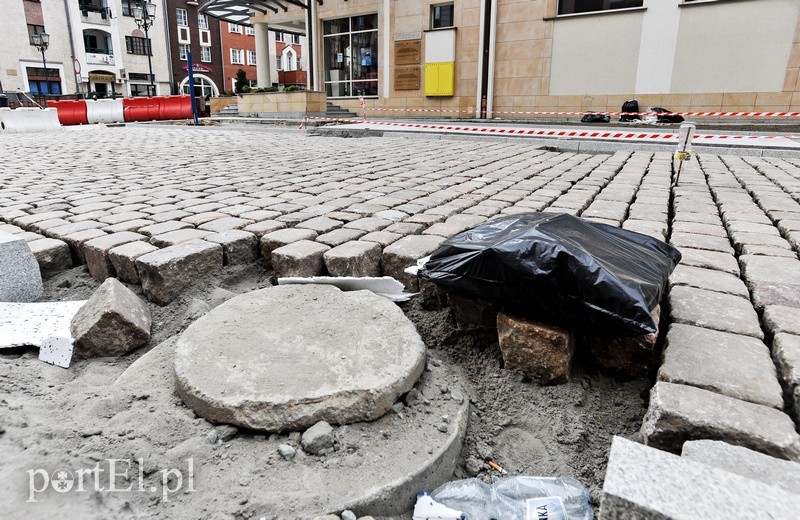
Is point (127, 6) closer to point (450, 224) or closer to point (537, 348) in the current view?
point (450, 224)

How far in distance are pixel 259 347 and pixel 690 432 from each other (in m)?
1.39

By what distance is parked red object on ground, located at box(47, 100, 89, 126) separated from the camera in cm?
1962

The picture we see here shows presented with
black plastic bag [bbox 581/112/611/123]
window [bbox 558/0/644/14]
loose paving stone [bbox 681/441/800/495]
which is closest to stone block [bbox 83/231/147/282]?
loose paving stone [bbox 681/441/800/495]

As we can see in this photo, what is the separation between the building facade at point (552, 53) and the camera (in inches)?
607

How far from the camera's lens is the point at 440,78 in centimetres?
2022

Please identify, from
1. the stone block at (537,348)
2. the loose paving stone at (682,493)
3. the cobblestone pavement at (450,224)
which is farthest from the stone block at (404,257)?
the loose paving stone at (682,493)

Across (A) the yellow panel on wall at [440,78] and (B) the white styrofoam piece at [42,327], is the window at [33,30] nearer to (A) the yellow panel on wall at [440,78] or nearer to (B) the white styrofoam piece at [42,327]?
(A) the yellow panel on wall at [440,78]

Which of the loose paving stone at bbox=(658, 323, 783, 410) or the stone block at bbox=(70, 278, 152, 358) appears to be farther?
the stone block at bbox=(70, 278, 152, 358)

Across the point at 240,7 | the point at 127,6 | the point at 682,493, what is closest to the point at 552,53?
the point at 240,7

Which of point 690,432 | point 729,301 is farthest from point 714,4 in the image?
point 690,432

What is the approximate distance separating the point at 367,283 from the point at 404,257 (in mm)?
247

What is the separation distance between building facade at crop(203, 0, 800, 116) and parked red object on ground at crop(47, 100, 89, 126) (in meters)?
6.61

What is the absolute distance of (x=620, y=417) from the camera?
1.83 metres

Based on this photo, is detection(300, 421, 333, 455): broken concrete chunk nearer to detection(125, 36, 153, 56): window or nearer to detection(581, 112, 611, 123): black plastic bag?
detection(581, 112, 611, 123): black plastic bag
